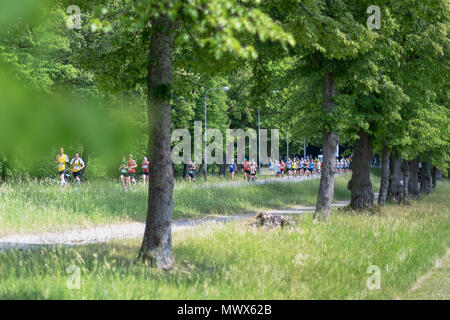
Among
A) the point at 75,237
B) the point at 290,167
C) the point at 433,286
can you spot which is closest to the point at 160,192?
the point at 433,286

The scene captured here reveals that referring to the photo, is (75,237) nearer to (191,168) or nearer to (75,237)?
(75,237)

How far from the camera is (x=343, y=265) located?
9.62 metres

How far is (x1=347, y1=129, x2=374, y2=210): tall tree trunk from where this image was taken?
22875mm

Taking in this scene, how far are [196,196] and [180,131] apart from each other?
23.0 meters

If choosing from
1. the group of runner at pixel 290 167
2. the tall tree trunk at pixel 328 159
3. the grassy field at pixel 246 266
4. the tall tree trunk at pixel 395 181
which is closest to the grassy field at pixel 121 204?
the grassy field at pixel 246 266

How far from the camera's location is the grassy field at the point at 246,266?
7.00 m

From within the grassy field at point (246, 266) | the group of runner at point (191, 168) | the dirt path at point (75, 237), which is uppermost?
the group of runner at point (191, 168)

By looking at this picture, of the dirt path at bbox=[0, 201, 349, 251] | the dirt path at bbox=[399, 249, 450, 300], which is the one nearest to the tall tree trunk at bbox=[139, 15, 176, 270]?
the dirt path at bbox=[0, 201, 349, 251]

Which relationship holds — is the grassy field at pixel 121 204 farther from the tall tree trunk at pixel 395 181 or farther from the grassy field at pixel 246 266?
the tall tree trunk at pixel 395 181

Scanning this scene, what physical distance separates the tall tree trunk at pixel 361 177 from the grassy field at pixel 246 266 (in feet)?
27.5

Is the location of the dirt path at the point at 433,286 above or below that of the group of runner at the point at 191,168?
below

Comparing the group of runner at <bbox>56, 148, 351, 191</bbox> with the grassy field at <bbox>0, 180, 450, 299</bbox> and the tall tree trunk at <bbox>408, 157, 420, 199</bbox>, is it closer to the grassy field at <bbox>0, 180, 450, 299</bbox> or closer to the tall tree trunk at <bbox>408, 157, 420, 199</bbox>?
the grassy field at <bbox>0, 180, 450, 299</bbox>

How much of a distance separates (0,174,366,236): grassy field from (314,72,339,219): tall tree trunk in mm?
3364

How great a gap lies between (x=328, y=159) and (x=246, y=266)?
34.0 feet
